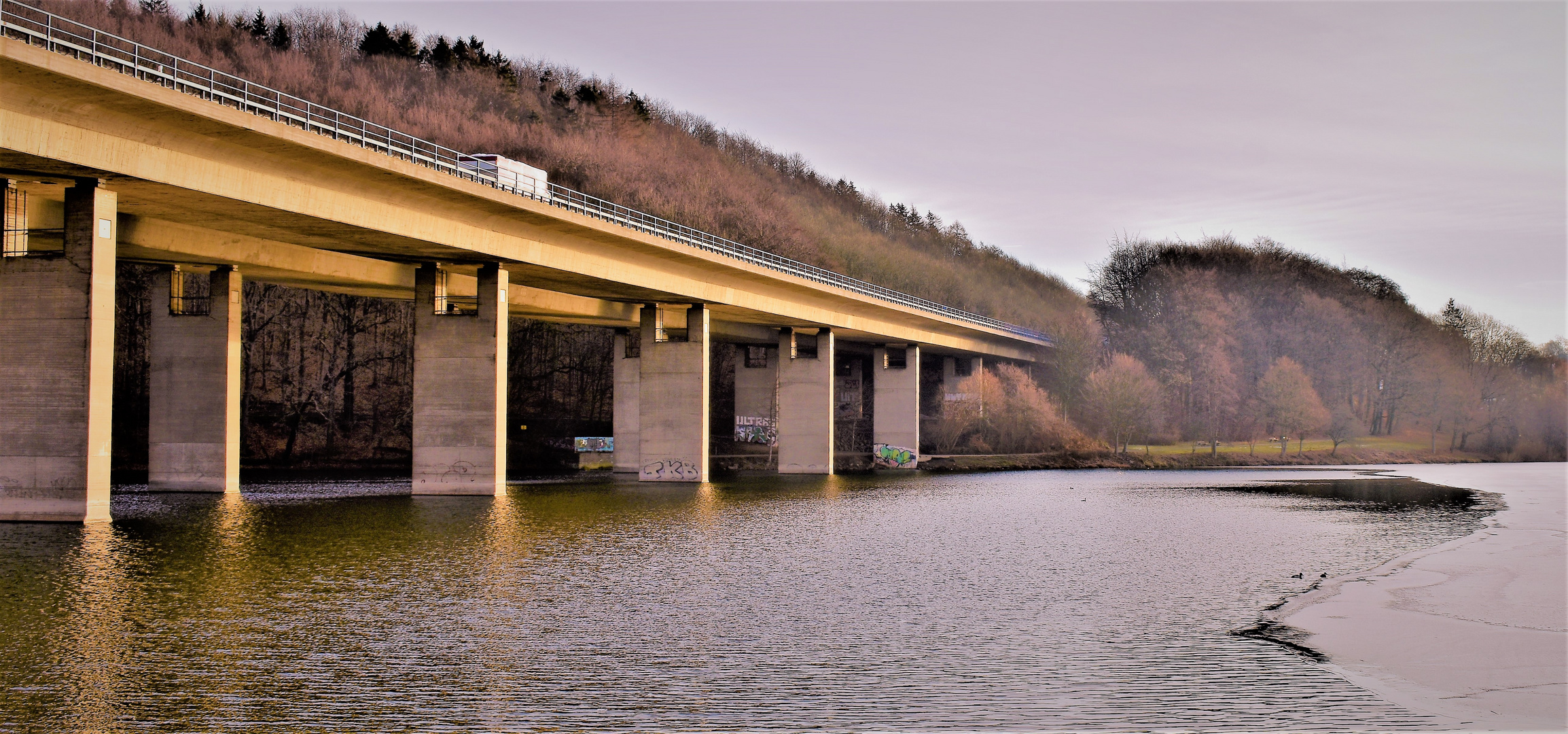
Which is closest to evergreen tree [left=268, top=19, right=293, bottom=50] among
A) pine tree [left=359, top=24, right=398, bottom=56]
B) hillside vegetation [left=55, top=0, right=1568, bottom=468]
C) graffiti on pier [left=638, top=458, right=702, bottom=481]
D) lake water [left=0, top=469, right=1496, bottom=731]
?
hillside vegetation [left=55, top=0, right=1568, bottom=468]

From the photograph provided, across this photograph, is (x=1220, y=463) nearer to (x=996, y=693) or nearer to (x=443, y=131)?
(x=443, y=131)

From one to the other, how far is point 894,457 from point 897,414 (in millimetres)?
3717

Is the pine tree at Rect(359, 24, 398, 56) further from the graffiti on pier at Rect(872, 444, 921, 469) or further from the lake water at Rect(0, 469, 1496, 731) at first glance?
the lake water at Rect(0, 469, 1496, 731)

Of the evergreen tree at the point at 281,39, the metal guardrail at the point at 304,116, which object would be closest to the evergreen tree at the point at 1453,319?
the metal guardrail at the point at 304,116

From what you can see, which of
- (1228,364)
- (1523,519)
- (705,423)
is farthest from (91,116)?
(1228,364)

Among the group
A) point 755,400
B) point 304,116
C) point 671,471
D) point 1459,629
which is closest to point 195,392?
point 304,116

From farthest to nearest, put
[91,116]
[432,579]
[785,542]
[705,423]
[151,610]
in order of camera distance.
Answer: [705,423], [785,542], [91,116], [432,579], [151,610]

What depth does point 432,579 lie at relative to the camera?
27.2 metres

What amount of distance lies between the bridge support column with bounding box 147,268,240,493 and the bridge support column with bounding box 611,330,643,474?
114 feet

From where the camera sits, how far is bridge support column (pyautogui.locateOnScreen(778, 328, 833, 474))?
8712 centimetres

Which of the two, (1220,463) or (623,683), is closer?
(623,683)

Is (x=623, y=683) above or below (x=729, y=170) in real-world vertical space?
below

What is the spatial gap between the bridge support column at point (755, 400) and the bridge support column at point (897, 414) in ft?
29.2

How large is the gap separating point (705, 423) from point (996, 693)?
55.0 meters
